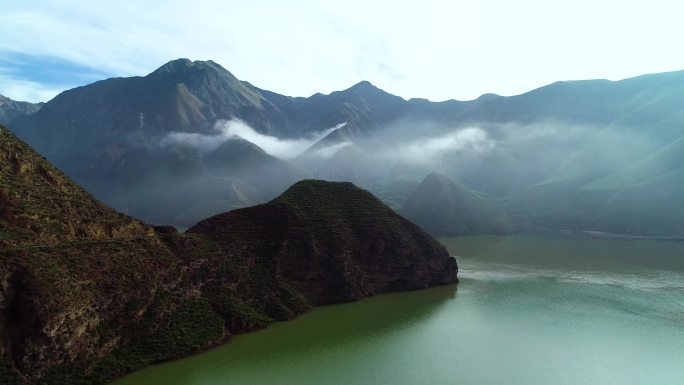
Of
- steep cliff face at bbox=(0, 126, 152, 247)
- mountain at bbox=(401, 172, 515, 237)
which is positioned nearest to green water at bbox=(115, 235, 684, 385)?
steep cliff face at bbox=(0, 126, 152, 247)

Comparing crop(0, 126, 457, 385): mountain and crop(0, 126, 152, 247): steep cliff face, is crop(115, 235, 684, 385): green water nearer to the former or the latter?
crop(0, 126, 457, 385): mountain

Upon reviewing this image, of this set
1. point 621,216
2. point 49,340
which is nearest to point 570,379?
point 49,340

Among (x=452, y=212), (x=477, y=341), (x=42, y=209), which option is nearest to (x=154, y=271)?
(x=42, y=209)

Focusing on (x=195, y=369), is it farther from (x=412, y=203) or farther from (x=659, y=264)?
(x=412, y=203)

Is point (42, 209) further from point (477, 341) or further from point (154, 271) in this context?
point (477, 341)

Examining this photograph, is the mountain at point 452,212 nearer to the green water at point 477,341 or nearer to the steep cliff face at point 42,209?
the green water at point 477,341

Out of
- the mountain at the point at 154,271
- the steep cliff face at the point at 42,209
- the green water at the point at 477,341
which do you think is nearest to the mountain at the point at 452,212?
the green water at the point at 477,341
